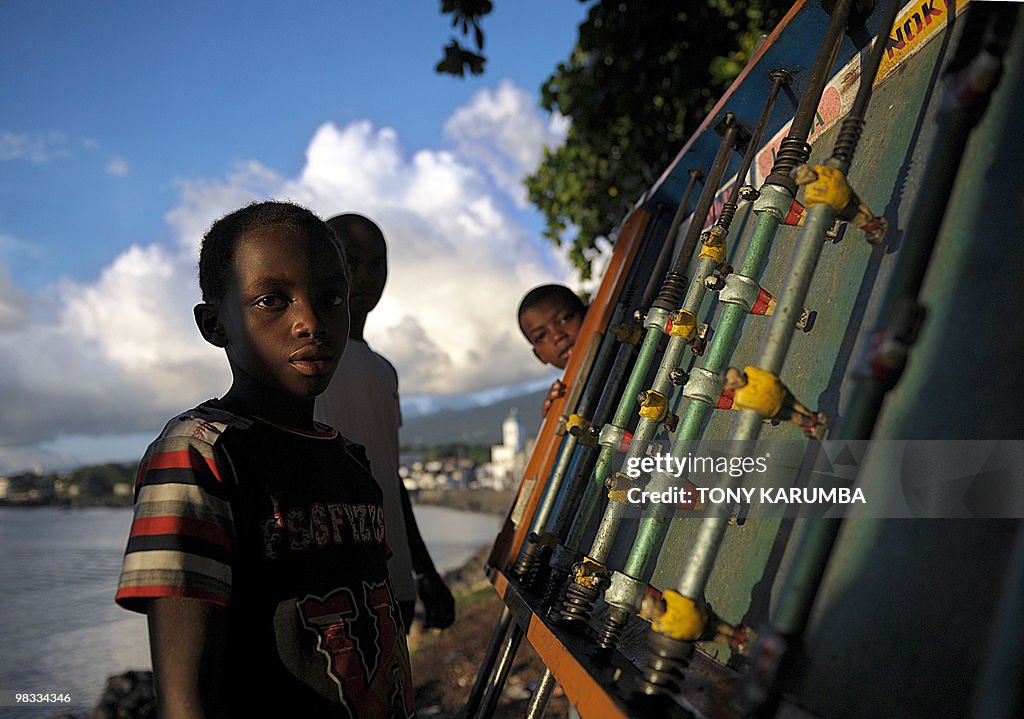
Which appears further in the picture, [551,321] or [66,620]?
Result: [66,620]

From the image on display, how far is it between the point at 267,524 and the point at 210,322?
0.55m

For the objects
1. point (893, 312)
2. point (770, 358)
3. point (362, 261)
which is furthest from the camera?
point (362, 261)

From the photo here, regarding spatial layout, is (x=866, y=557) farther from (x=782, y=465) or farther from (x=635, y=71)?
(x=635, y=71)

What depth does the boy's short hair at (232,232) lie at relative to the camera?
161cm

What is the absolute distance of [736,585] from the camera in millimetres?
1368

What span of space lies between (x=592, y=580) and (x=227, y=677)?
0.79m

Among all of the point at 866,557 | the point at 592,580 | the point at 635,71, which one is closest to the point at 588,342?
the point at 592,580

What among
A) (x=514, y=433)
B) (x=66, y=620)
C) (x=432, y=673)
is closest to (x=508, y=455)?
(x=514, y=433)

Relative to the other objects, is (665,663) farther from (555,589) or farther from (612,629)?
(555,589)

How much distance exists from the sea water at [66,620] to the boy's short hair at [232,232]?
13.5 feet

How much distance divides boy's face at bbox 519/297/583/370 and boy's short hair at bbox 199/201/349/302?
2.40 m

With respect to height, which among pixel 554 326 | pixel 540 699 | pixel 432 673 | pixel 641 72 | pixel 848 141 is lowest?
pixel 432 673

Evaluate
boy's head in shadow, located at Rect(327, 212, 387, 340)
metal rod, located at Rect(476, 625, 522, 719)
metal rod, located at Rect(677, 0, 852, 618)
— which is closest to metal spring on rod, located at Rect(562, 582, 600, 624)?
metal rod, located at Rect(677, 0, 852, 618)

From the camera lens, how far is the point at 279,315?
1566mm
